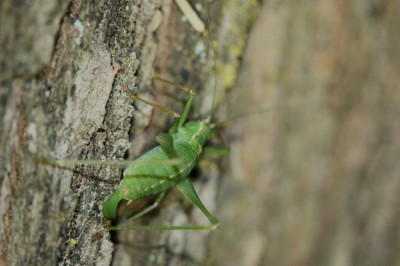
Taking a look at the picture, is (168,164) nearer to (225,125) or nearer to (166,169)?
(166,169)

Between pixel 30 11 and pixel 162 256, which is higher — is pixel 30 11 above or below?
above

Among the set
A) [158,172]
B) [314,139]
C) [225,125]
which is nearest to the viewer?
[158,172]

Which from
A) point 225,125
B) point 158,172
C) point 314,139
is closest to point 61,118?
point 158,172

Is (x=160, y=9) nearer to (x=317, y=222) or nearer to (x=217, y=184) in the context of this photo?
(x=217, y=184)

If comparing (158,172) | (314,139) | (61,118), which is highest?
(314,139)

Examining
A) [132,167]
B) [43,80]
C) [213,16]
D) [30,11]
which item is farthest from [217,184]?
[30,11]

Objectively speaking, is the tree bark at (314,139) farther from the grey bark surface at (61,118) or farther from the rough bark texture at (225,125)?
the grey bark surface at (61,118)

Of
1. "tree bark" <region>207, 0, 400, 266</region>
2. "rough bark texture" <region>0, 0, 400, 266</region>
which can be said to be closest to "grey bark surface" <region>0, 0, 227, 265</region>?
"rough bark texture" <region>0, 0, 400, 266</region>

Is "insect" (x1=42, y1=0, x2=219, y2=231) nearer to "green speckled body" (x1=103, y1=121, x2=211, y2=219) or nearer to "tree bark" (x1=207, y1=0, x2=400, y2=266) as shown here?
"green speckled body" (x1=103, y1=121, x2=211, y2=219)
